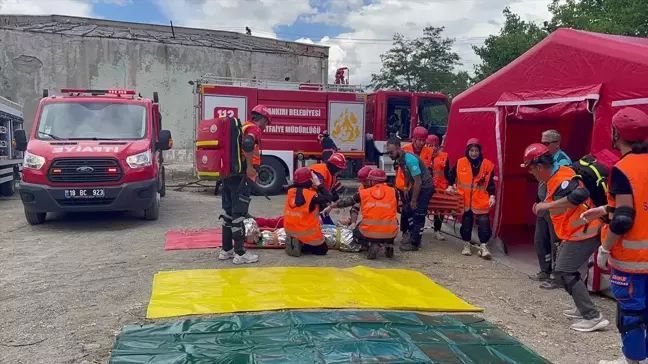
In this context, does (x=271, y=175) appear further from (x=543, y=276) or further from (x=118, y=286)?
(x=543, y=276)

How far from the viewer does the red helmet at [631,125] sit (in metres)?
3.51

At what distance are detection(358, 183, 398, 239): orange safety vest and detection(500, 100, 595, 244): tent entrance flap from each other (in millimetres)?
2223

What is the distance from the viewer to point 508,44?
933 inches

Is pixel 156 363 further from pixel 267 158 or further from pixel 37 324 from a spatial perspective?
pixel 267 158

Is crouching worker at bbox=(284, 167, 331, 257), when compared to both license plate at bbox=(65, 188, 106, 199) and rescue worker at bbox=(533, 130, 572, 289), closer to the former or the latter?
rescue worker at bbox=(533, 130, 572, 289)

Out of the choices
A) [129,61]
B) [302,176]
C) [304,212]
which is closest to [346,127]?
[302,176]

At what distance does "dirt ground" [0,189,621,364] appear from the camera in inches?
172

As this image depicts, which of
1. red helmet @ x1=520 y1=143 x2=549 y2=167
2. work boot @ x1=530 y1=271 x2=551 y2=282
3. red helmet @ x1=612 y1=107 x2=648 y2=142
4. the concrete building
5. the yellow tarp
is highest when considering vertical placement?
the concrete building

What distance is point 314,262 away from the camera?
23.0 feet

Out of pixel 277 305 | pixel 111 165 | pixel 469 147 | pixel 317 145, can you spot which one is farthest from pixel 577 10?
pixel 277 305

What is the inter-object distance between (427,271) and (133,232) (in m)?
4.73

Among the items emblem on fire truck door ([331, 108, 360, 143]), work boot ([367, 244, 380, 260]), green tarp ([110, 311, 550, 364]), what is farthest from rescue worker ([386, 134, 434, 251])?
emblem on fire truck door ([331, 108, 360, 143])

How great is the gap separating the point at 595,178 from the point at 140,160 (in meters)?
7.08

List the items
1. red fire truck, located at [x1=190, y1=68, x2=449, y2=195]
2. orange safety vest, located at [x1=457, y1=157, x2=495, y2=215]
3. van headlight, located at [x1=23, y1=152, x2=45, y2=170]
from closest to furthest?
orange safety vest, located at [x1=457, y1=157, x2=495, y2=215]
van headlight, located at [x1=23, y1=152, x2=45, y2=170]
red fire truck, located at [x1=190, y1=68, x2=449, y2=195]
